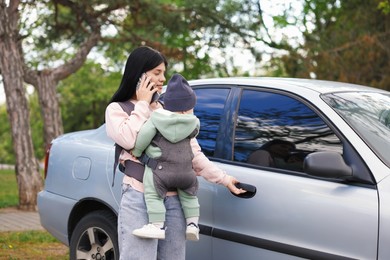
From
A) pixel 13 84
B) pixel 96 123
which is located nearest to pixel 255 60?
pixel 13 84

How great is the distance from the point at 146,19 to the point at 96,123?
3059cm

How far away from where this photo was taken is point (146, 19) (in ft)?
49.0

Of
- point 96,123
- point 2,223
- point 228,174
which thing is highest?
point 228,174

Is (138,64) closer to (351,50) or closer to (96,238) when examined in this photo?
(96,238)

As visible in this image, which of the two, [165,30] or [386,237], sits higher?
[165,30]

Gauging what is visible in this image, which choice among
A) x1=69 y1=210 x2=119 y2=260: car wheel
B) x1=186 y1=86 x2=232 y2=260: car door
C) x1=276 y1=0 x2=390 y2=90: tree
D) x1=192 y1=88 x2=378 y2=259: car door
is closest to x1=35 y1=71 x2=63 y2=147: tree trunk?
x1=276 y1=0 x2=390 y2=90: tree

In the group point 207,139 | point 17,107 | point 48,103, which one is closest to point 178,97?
point 207,139

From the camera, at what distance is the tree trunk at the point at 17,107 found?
36.5 feet

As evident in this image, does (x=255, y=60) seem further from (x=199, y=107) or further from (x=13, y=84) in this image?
(x=199, y=107)

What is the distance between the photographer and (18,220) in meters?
9.72

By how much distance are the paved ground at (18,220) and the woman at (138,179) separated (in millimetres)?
5400

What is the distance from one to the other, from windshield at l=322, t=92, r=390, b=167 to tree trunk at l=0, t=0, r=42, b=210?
26.8ft

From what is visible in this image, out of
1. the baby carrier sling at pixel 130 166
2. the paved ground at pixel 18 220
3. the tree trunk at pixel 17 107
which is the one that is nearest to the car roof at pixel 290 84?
the baby carrier sling at pixel 130 166

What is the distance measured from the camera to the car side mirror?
336 cm
